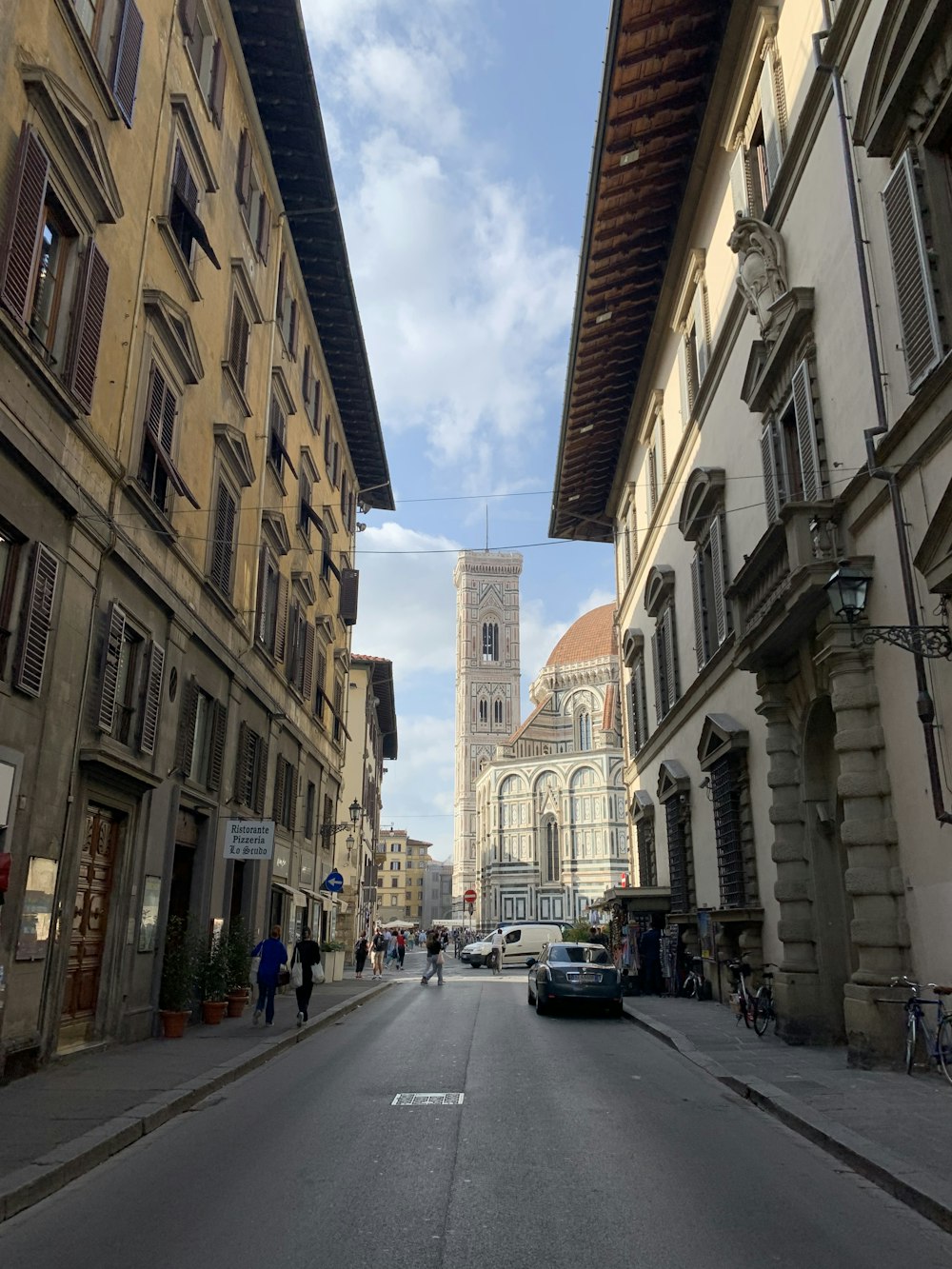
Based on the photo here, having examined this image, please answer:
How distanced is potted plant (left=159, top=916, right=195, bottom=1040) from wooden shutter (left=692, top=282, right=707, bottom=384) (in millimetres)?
14543

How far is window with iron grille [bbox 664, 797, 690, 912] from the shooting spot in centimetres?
2391

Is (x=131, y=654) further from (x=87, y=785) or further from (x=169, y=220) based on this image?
(x=169, y=220)

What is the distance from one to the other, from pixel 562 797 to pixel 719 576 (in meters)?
93.0

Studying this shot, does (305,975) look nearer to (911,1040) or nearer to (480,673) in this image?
(911,1040)

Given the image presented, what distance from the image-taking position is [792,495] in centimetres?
1552

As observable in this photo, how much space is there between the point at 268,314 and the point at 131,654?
11415 millimetres

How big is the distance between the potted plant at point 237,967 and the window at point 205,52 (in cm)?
1487

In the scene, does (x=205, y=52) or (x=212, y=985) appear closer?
(x=212, y=985)

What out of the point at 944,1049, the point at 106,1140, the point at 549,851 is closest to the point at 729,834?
the point at 944,1049

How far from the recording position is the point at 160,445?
1550 cm

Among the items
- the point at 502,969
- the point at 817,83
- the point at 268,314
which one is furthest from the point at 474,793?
the point at 817,83

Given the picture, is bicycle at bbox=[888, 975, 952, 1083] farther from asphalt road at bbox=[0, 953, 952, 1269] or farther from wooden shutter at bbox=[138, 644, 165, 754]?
wooden shutter at bbox=[138, 644, 165, 754]

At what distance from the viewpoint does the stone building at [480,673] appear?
143750mm

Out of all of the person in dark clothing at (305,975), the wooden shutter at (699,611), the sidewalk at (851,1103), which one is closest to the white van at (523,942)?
the wooden shutter at (699,611)
